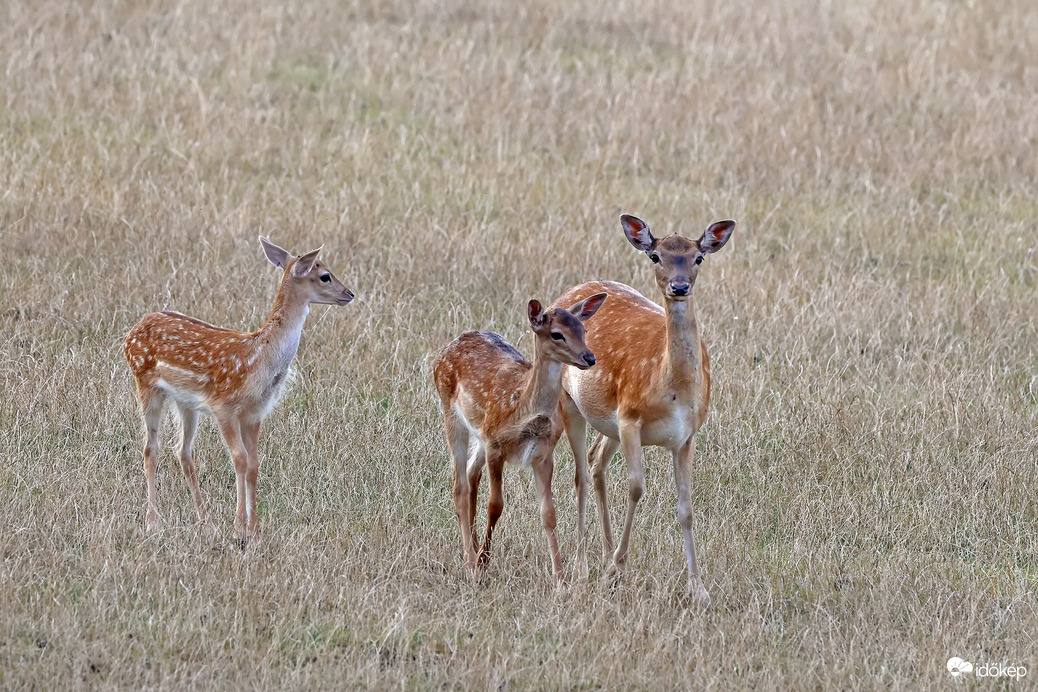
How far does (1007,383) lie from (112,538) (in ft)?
18.7

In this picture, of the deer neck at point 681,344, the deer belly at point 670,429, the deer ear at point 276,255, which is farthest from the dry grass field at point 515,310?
the deer ear at point 276,255

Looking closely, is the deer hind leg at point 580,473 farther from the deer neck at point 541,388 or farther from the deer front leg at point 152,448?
the deer front leg at point 152,448

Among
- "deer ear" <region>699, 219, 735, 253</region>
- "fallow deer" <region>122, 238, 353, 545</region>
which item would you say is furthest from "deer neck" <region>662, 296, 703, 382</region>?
"fallow deer" <region>122, 238, 353, 545</region>

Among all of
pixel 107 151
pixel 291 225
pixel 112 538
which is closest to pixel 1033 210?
pixel 291 225

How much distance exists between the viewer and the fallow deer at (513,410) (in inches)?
240

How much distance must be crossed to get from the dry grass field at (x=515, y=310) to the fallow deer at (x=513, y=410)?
29 centimetres

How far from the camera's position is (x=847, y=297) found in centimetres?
1005

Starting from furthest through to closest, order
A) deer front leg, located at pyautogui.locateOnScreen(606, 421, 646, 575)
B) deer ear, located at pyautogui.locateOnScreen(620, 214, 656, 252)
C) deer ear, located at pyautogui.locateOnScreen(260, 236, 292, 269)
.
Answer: deer ear, located at pyautogui.locateOnScreen(260, 236, 292, 269) → deer ear, located at pyautogui.locateOnScreen(620, 214, 656, 252) → deer front leg, located at pyautogui.locateOnScreen(606, 421, 646, 575)

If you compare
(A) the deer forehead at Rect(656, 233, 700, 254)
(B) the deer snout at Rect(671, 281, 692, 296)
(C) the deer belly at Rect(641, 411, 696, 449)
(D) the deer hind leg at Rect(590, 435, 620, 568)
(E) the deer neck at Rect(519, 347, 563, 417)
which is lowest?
(D) the deer hind leg at Rect(590, 435, 620, 568)

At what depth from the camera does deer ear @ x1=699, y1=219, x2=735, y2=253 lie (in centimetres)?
639

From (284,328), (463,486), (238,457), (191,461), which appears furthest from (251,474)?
(463,486)

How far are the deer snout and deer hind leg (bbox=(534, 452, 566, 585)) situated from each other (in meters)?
0.89

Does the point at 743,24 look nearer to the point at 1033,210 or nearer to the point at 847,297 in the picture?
the point at 1033,210

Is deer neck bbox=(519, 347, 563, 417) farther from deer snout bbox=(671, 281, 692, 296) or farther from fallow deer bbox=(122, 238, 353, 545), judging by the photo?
fallow deer bbox=(122, 238, 353, 545)
